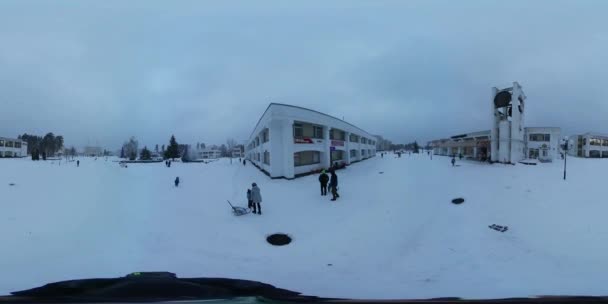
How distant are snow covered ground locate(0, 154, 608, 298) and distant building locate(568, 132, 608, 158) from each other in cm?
3908

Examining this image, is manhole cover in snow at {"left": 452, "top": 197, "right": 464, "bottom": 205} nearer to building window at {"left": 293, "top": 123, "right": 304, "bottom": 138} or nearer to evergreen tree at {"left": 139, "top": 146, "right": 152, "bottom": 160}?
building window at {"left": 293, "top": 123, "right": 304, "bottom": 138}

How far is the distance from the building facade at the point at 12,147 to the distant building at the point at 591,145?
85.8 m

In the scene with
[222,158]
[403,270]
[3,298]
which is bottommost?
[403,270]

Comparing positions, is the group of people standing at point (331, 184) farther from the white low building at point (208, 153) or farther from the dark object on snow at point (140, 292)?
the dark object on snow at point (140, 292)

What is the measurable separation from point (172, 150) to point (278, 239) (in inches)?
120

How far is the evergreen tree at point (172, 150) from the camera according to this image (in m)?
4.85

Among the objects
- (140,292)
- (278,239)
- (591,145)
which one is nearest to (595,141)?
(591,145)

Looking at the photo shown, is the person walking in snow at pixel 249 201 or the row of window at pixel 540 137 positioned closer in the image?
the person walking in snow at pixel 249 201

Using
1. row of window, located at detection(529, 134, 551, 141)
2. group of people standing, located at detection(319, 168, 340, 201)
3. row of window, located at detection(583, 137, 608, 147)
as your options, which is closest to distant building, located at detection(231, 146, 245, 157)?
group of people standing, located at detection(319, 168, 340, 201)

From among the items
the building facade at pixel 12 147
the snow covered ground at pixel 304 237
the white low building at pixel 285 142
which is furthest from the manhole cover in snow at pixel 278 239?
the building facade at pixel 12 147

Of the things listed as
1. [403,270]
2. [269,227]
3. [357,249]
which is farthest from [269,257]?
[403,270]

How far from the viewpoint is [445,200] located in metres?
7.82

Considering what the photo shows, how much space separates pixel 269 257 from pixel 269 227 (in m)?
0.84

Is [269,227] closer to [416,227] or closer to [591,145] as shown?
[416,227]
